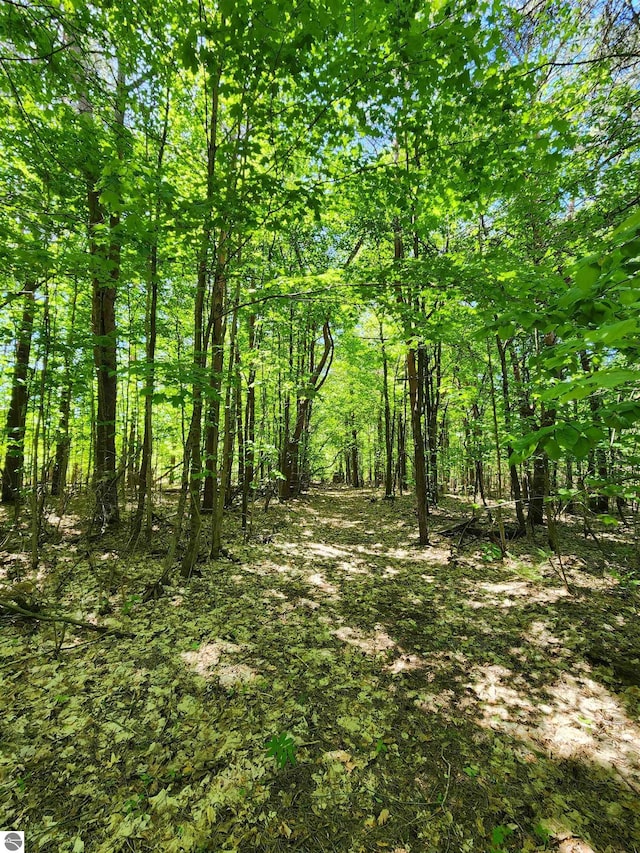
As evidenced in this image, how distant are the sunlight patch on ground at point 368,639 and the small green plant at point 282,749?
1.46 m

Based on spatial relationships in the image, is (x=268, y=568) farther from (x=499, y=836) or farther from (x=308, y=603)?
(x=499, y=836)

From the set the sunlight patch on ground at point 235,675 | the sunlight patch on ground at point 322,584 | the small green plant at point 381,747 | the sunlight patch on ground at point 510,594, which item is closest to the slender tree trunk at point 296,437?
the sunlight patch on ground at point 322,584

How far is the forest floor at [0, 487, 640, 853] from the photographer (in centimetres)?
234

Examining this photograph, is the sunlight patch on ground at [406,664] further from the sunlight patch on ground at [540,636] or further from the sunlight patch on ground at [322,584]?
the sunlight patch on ground at [322,584]

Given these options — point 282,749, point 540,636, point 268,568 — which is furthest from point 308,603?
point 540,636

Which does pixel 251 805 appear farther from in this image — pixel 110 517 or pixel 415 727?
pixel 110 517

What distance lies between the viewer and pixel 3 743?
2.80 meters

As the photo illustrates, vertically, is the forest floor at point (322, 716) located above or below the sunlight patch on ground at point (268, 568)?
below

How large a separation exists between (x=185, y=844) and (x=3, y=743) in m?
1.86

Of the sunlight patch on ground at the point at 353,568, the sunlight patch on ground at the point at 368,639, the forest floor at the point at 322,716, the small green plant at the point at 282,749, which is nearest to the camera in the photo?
the forest floor at the point at 322,716

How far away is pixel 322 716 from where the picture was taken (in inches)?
125

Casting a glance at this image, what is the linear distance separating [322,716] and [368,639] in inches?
52.2

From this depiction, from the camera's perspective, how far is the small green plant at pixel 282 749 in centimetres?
275

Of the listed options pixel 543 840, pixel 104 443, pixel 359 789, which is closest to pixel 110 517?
pixel 104 443
